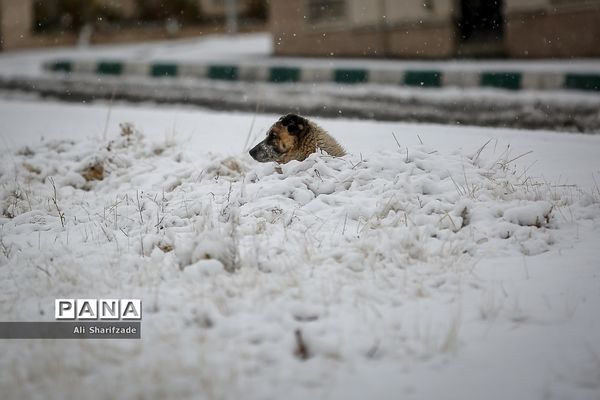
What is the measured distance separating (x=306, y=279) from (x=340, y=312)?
384 mm

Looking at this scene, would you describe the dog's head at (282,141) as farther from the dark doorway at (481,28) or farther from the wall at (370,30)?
the dark doorway at (481,28)

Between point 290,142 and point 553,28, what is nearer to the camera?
point 290,142

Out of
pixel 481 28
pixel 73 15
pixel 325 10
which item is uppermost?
pixel 73 15

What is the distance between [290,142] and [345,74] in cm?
792

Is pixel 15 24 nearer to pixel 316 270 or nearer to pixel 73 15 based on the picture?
pixel 73 15

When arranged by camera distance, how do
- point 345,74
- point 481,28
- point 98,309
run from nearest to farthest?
point 98,309, point 345,74, point 481,28

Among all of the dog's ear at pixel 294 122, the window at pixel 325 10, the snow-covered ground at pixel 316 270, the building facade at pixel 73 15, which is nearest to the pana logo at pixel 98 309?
the snow-covered ground at pixel 316 270

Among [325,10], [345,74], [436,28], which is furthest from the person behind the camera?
[325,10]

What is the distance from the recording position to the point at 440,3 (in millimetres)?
14773

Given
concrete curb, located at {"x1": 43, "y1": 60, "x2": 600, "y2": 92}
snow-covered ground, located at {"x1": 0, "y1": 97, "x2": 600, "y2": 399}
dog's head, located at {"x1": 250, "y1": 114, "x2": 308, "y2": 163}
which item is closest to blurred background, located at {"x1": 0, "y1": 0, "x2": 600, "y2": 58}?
concrete curb, located at {"x1": 43, "y1": 60, "x2": 600, "y2": 92}

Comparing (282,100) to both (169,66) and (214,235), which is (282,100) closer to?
(169,66)

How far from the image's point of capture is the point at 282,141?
495 centimetres

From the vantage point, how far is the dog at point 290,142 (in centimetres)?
492

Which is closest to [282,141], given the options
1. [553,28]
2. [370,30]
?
[553,28]
